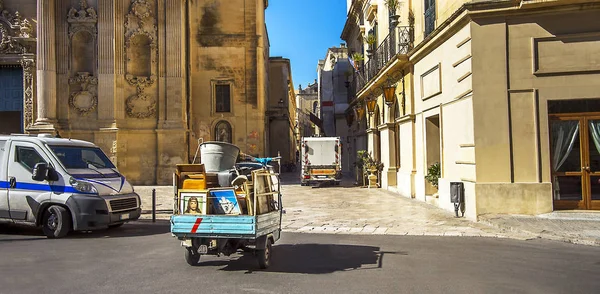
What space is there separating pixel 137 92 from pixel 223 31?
310 inches

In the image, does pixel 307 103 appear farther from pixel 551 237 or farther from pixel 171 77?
pixel 551 237

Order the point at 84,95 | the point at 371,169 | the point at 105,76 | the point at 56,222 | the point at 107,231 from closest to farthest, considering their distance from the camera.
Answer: the point at 56,222
the point at 107,231
the point at 371,169
the point at 105,76
the point at 84,95

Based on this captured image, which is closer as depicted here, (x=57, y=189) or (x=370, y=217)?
(x=57, y=189)

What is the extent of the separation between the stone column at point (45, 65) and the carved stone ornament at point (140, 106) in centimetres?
388

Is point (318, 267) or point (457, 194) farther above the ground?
point (457, 194)

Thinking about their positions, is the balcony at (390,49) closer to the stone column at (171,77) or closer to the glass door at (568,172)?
the glass door at (568,172)

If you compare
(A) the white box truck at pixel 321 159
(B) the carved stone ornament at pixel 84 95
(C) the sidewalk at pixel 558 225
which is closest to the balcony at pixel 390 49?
(A) the white box truck at pixel 321 159

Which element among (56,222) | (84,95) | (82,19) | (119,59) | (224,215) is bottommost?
(56,222)

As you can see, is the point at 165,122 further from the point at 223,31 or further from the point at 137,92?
the point at 223,31

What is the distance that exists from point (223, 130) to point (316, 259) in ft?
83.6

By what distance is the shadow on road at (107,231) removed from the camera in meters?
10.8

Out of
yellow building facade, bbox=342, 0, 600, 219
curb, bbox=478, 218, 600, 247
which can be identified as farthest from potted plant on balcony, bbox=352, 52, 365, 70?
curb, bbox=478, 218, 600, 247

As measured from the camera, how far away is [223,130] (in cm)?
3281

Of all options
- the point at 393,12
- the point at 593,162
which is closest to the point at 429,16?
the point at 393,12
